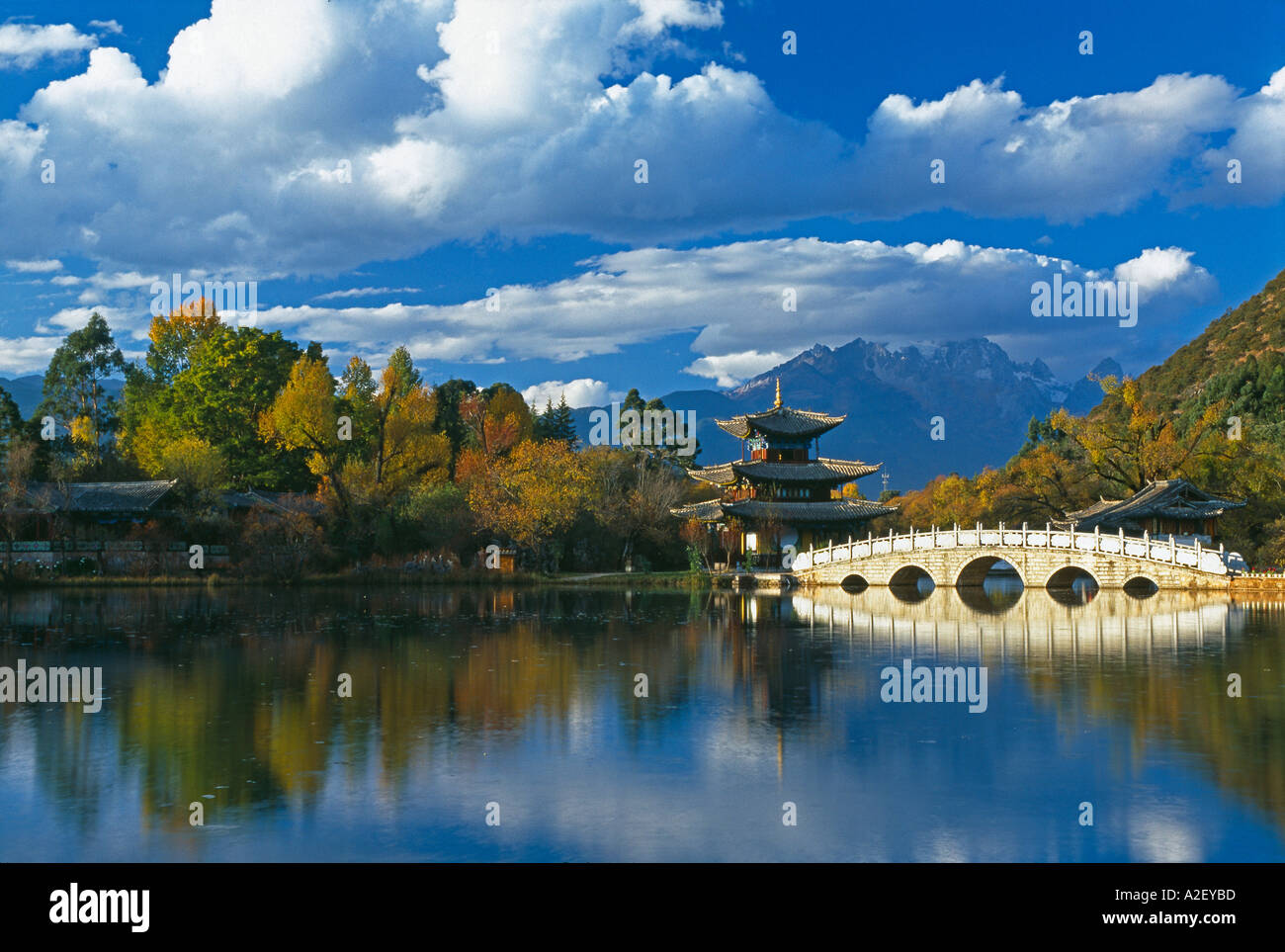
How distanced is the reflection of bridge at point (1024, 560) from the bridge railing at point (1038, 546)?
0.11 ft

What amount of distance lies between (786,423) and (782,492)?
4010 mm

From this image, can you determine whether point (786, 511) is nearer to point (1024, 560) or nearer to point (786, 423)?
point (786, 423)

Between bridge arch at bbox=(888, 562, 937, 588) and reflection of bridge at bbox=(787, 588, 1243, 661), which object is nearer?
reflection of bridge at bbox=(787, 588, 1243, 661)

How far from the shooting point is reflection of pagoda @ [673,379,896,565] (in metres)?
57.6

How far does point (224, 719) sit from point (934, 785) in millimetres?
10379

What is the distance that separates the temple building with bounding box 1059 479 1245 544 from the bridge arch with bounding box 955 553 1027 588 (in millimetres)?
3575

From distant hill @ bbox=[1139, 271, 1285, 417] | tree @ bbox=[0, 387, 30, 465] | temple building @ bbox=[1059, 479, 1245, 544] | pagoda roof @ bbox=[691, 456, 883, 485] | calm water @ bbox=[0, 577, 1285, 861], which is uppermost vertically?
distant hill @ bbox=[1139, 271, 1285, 417]

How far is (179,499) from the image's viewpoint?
5203 centimetres

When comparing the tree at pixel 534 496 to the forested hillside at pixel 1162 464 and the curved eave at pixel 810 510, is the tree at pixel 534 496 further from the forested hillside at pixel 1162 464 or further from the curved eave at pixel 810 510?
the forested hillside at pixel 1162 464

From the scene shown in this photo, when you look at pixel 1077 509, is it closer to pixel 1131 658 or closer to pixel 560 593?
pixel 560 593

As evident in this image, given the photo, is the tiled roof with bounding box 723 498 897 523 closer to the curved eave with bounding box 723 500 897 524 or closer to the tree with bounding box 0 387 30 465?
the curved eave with bounding box 723 500 897 524

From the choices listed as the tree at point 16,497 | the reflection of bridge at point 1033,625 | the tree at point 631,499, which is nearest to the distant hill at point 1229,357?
the reflection of bridge at point 1033,625

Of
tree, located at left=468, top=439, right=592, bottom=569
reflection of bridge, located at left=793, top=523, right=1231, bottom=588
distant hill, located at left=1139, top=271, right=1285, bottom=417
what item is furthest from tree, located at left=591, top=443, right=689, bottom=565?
distant hill, located at left=1139, top=271, right=1285, bottom=417

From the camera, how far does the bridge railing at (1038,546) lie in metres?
39.6
